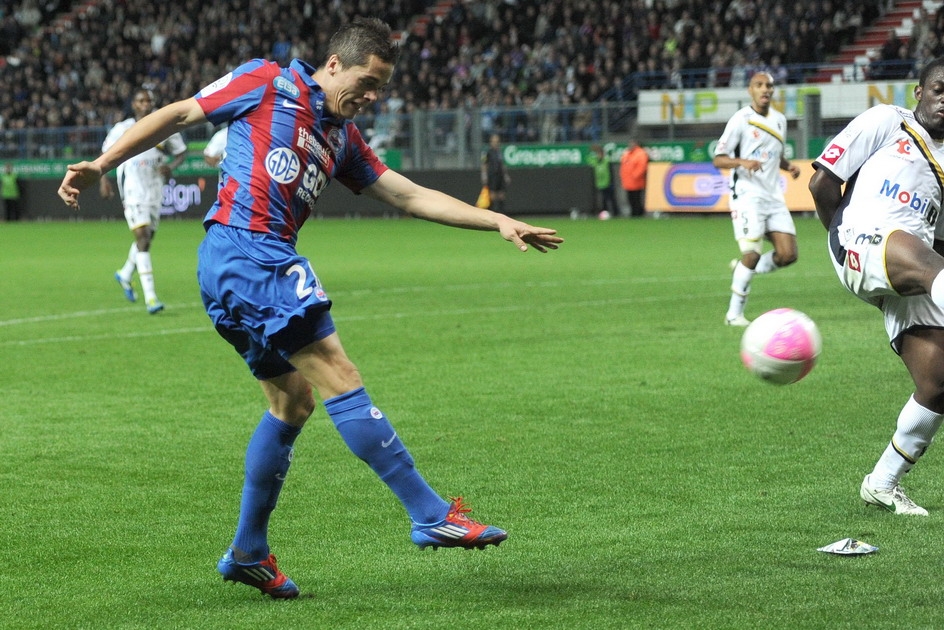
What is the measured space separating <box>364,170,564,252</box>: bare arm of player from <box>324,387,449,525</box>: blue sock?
833 mm

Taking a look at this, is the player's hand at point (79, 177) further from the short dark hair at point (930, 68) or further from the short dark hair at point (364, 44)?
the short dark hair at point (930, 68)

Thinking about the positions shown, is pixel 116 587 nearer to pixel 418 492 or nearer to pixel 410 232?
pixel 418 492

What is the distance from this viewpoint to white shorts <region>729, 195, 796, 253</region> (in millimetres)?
12992

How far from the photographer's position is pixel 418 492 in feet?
15.1

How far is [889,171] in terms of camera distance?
5.86 meters

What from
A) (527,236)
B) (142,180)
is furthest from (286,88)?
(142,180)

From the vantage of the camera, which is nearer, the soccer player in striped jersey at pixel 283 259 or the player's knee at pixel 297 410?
→ the soccer player in striped jersey at pixel 283 259

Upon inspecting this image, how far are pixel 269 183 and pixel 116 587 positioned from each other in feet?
5.42

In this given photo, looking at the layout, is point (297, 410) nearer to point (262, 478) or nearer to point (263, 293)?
point (262, 478)

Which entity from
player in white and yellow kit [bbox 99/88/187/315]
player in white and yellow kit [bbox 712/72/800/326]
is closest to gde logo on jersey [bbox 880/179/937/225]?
player in white and yellow kit [bbox 712/72/800/326]

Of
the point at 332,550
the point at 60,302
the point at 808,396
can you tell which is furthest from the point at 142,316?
the point at 332,550

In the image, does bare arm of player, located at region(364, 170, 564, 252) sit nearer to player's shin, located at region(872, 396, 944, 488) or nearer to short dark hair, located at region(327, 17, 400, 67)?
short dark hair, located at region(327, 17, 400, 67)

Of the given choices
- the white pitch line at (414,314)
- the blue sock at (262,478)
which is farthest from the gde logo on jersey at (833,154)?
the white pitch line at (414,314)

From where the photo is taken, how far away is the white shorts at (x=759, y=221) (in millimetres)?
12992
